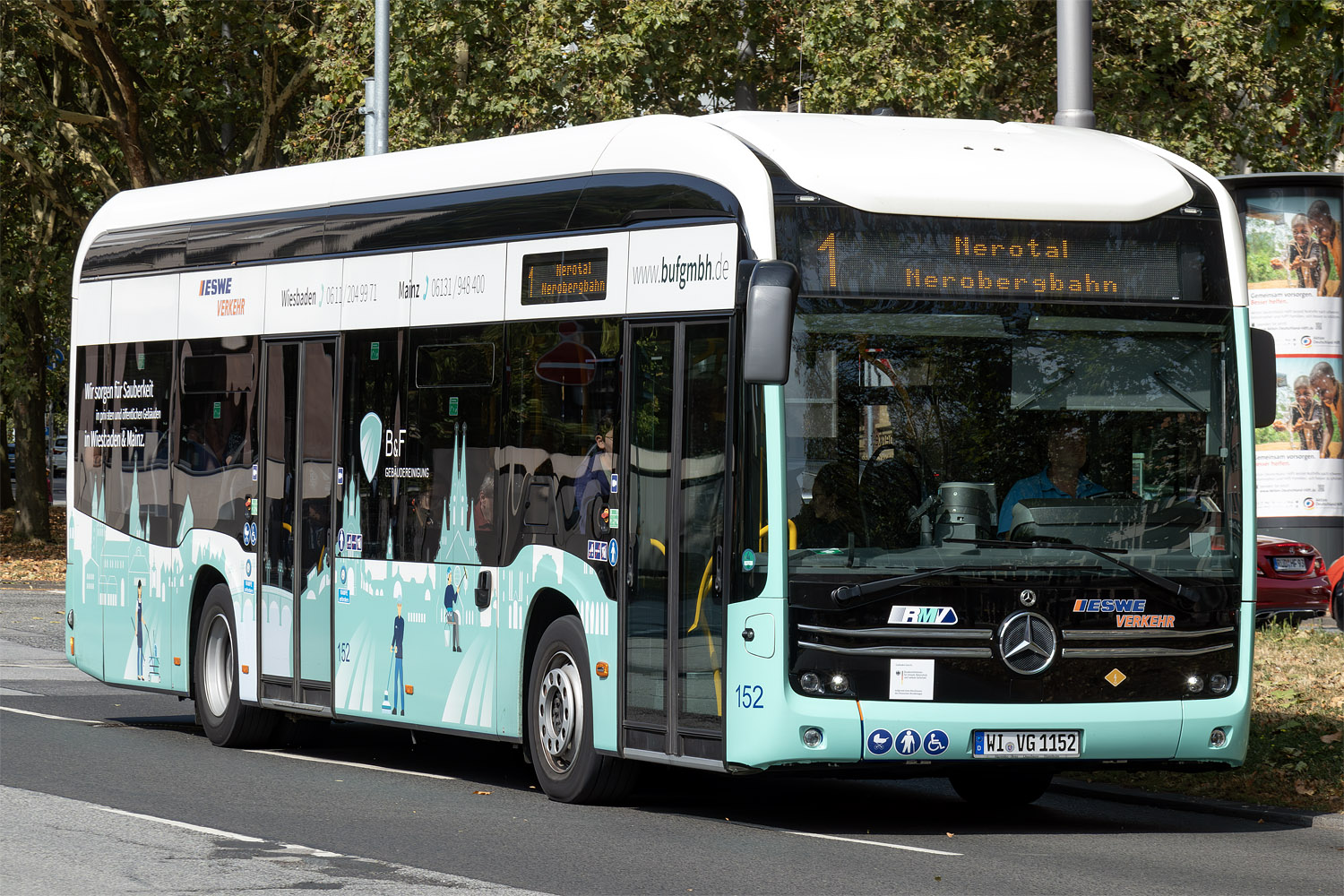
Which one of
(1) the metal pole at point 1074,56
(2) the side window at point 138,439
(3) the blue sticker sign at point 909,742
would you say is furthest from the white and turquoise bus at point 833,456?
(2) the side window at point 138,439

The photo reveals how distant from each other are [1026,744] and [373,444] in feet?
14.9

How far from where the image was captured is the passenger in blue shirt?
946 cm

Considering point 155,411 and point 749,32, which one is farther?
point 749,32

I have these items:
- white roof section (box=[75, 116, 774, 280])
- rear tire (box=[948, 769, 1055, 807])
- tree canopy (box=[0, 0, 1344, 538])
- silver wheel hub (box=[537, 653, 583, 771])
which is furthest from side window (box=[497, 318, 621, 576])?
tree canopy (box=[0, 0, 1344, 538])

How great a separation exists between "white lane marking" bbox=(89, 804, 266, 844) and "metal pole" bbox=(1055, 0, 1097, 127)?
7076mm

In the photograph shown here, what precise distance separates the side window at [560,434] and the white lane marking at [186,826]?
2124 millimetres

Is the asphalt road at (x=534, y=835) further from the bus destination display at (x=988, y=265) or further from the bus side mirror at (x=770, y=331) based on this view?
the bus destination display at (x=988, y=265)

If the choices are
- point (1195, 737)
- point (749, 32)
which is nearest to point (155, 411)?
point (1195, 737)

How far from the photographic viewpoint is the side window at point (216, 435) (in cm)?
1348

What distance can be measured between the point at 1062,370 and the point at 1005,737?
167cm

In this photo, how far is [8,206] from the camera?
36.5 meters

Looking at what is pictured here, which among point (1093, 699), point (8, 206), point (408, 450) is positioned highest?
point (8, 206)

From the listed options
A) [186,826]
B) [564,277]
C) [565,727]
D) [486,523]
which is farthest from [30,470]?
[186,826]

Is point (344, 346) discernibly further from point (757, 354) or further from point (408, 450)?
point (757, 354)
